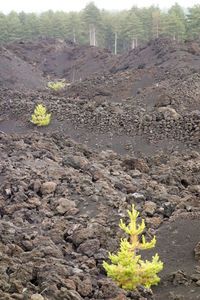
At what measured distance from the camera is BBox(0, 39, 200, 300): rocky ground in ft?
17.4

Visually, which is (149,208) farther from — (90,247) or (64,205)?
(90,247)

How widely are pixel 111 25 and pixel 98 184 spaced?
54390 mm


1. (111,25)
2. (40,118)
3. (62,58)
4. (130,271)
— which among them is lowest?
(130,271)

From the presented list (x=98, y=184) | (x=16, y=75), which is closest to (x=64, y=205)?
(x=98, y=184)

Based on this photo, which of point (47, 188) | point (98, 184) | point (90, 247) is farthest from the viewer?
point (98, 184)

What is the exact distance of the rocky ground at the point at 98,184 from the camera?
5.30 metres

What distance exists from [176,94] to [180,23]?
106 feet

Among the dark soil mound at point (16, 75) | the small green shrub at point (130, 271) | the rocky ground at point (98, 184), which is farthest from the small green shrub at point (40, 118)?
the small green shrub at point (130, 271)

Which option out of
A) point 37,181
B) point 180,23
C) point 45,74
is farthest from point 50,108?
point 180,23

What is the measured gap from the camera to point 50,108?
18.9m

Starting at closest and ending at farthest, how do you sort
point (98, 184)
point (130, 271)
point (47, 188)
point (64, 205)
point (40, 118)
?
point (130, 271) < point (64, 205) < point (47, 188) < point (98, 184) < point (40, 118)

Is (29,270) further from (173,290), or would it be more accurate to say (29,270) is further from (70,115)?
(70,115)

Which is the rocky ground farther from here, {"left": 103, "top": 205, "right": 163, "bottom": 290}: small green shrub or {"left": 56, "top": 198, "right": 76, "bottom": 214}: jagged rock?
{"left": 103, "top": 205, "right": 163, "bottom": 290}: small green shrub

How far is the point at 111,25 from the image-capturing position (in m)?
59.6
